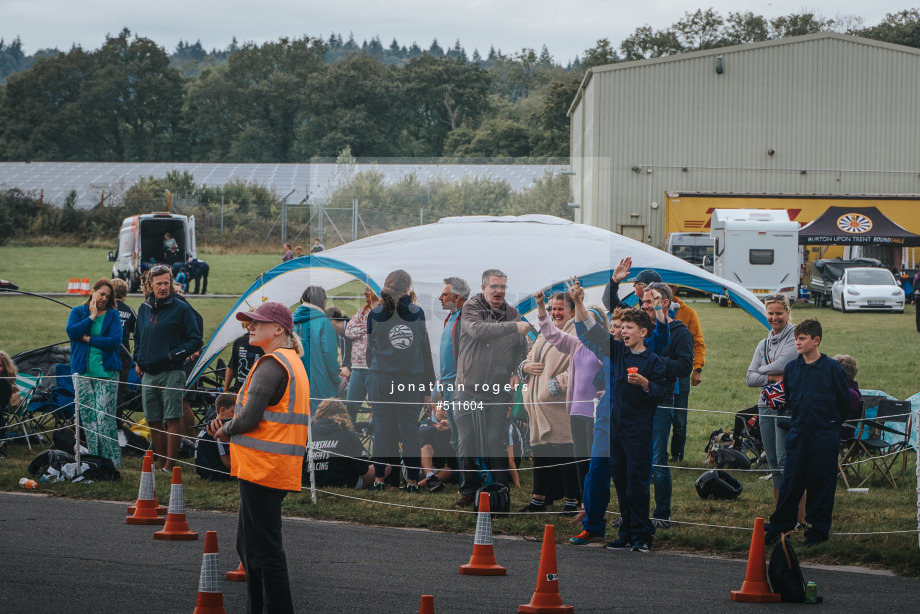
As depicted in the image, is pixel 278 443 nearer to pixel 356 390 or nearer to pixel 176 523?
pixel 176 523

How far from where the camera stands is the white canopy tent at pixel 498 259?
37.5 feet

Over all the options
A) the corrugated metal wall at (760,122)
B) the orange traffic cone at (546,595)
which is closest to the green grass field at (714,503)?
the orange traffic cone at (546,595)

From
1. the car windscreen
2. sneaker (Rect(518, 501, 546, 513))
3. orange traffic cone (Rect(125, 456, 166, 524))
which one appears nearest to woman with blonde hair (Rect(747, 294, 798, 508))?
sneaker (Rect(518, 501, 546, 513))

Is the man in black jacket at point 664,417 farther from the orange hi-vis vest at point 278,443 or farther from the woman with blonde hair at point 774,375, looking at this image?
the orange hi-vis vest at point 278,443

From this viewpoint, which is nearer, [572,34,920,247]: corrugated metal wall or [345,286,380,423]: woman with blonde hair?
[345,286,380,423]: woman with blonde hair

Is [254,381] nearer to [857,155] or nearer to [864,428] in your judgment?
[864,428]

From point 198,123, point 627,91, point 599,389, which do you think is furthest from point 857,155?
point 198,123

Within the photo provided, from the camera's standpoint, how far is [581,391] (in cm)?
838

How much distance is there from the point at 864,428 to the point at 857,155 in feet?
107

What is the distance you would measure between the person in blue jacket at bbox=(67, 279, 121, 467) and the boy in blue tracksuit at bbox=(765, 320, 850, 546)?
6.07 m

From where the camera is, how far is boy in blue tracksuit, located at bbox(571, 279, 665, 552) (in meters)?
7.26

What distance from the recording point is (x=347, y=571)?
21.7ft

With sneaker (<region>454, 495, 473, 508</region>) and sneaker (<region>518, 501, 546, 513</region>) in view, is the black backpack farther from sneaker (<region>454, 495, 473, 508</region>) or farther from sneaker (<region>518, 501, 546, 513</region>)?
sneaker (<region>454, 495, 473, 508</region>)

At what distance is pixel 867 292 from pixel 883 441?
2119cm
